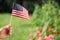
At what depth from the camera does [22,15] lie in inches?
170

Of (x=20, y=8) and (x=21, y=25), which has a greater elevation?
(x=20, y=8)

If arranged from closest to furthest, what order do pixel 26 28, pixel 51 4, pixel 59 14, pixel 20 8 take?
1. pixel 20 8
2. pixel 59 14
3. pixel 51 4
4. pixel 26 28

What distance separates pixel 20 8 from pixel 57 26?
121 centimetres

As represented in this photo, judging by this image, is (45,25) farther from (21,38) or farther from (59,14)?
(21,38)

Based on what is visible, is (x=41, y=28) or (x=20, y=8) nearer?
(x=20, y=8)

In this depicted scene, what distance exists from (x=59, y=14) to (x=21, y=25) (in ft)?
11.3

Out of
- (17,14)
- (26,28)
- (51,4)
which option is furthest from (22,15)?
(26,28)

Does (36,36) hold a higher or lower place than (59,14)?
lower

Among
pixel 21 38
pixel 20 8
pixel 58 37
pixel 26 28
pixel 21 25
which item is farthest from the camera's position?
pixel 21 25

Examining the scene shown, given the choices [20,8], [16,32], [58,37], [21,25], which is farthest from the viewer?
[21,25]

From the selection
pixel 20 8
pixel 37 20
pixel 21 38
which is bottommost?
pixel 21 38

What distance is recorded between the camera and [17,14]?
434 cm

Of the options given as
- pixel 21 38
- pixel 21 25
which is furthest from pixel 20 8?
pixel 21 25

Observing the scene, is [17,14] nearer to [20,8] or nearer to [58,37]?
[20,8]
